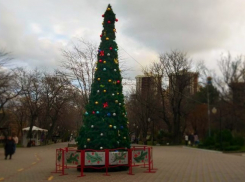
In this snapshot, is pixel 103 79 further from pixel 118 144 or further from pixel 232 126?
pixel 232 126

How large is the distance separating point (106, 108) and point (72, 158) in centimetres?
251

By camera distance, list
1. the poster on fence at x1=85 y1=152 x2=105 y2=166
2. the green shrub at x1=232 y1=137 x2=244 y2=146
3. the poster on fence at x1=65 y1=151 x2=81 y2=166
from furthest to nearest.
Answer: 1. the green shrub at x1=232 y1=137 x2=244 y2=146
2. the poster on fence at x1=65 y1=151 x2=81 y2=166
3. the poster on fence at x1=85 y1=152 x2=105 y2=166

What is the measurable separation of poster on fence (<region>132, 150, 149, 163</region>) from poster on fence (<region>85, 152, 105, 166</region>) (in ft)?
4.46

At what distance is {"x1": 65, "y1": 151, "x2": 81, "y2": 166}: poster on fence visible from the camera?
12.9m

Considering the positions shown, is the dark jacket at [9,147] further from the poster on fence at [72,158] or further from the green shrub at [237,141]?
the green shrub at [237,141]

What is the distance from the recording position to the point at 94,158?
12.8m

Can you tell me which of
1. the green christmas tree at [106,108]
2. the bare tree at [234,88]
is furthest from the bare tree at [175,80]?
the green christmas tree at [106,108]

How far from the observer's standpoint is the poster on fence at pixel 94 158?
12797 mm

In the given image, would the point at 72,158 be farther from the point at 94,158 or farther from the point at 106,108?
the point at 106,108

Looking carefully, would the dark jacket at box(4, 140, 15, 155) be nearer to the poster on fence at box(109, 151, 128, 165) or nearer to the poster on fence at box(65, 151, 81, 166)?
the poster on fence at box(65, 151, 81, 166)

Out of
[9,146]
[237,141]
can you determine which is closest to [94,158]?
[9,146]

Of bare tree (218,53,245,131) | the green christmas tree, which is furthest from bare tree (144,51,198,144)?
the green christmas tree

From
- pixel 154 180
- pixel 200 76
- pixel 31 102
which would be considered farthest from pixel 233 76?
pixel 154 180

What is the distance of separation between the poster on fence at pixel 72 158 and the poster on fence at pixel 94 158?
35 cm
